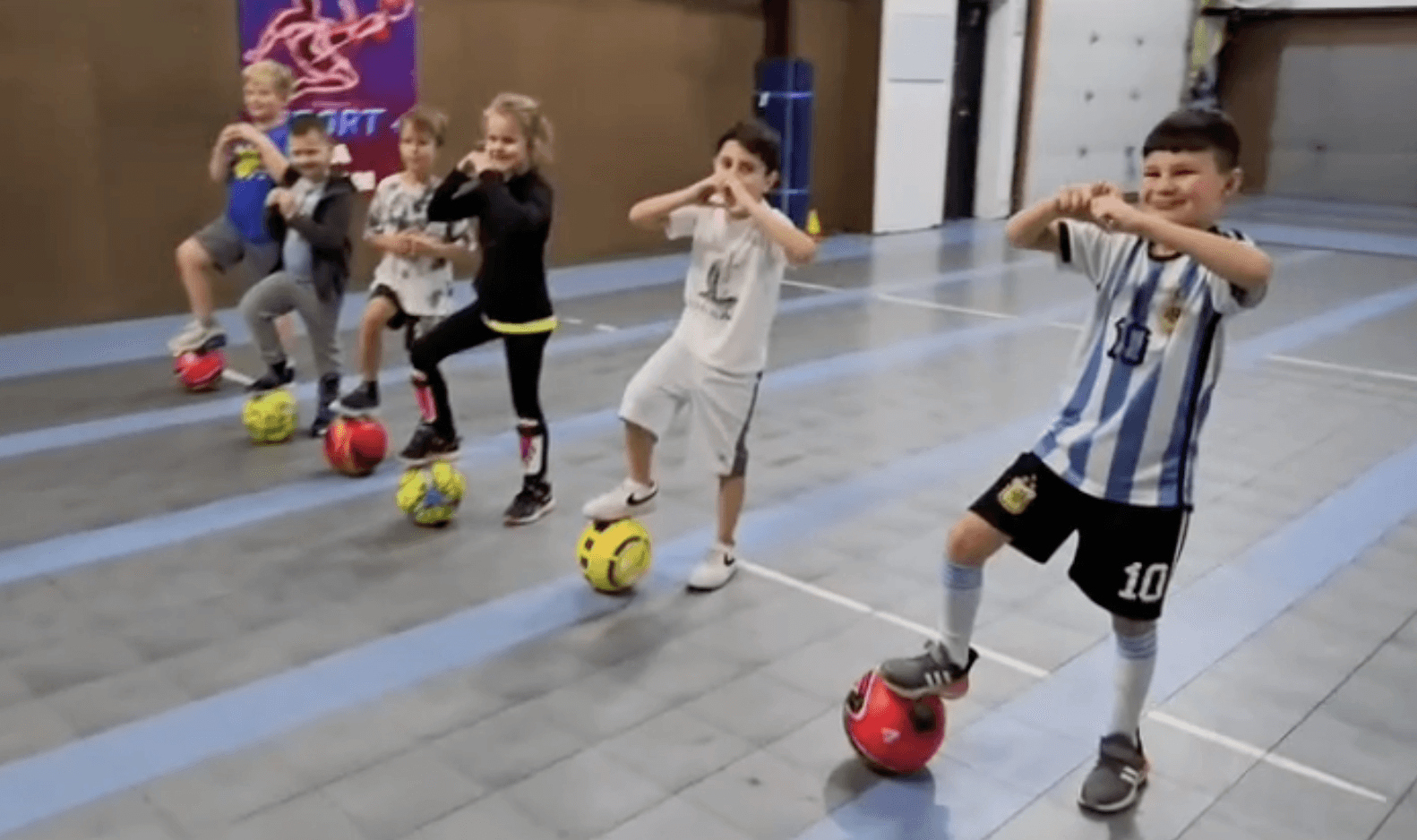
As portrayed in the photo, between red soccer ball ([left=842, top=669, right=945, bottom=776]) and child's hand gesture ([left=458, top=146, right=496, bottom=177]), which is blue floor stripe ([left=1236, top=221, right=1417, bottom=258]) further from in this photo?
red soccer ball ([left=842, top=669, right=945, bottom=776])

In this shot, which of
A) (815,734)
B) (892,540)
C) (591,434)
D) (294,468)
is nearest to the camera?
(815,734)

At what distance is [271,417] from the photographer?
565 centimetres

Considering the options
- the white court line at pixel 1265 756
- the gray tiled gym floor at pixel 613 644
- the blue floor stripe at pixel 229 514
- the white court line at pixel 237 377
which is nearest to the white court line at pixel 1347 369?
the gray tiled gym floor at pixel 613 644

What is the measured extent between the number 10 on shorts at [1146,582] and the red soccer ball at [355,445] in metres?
3.28

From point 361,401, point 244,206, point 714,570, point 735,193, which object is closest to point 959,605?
point 714,570

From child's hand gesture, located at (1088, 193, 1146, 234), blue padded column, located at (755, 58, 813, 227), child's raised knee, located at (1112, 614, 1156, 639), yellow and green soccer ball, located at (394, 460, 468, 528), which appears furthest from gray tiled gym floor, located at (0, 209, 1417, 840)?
blue padded column, located at (755, 58, 813, 227)

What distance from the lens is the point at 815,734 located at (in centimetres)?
344

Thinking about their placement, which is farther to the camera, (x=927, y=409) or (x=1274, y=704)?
(x=927, y=409)

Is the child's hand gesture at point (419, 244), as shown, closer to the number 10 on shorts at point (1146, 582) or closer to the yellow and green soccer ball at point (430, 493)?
the yellow and green soccer ball at point (430, 493)

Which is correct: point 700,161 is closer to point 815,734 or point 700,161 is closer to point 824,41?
point 824,41

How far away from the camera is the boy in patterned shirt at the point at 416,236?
16.8ft

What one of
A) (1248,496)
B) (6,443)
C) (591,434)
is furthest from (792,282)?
(6,443)

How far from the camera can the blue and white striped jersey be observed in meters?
2.82

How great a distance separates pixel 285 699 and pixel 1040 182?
12737 mm
